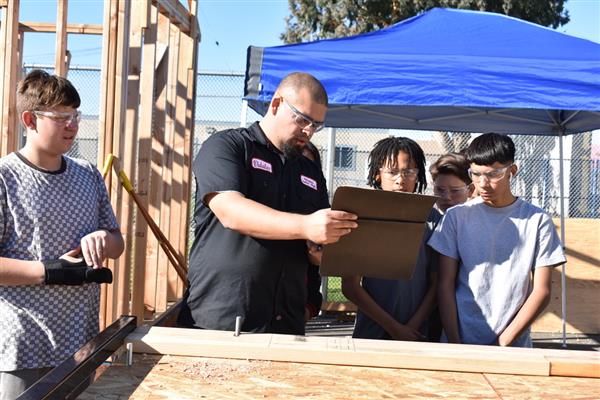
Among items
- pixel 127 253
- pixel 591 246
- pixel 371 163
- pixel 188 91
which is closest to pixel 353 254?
pixel 371 163

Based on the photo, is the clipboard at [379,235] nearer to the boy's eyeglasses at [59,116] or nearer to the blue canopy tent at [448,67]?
the boy's eyeglasses at [59,116]

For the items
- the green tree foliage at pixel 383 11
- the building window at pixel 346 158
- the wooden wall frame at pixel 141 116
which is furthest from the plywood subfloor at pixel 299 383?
the green tree foliage at pixel 383 11

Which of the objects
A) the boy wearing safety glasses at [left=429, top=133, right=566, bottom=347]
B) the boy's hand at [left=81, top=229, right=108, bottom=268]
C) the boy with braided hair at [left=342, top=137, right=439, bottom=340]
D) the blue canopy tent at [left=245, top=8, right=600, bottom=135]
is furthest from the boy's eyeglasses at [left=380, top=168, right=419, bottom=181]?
the blue canopy tent at [left=245, top=8, right=600, bottom=135]

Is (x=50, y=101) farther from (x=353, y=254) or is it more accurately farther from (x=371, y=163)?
(x=371, y=163)

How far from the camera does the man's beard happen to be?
2662 millimetres

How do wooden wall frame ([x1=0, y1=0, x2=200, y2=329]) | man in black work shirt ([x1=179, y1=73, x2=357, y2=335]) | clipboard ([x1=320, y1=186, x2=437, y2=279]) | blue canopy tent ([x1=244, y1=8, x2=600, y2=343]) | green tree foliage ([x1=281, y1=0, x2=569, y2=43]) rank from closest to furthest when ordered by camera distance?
clipboard ([x1=320, y1=186, x2=437, y2=279]) → man in black work shirt ([x1=179, y1=73, x2=357, y2=335]) → wooden wall frame ([x1=0, y1=0, x2=200, y2=329]) → blue canopy tent ([x1=244, y1=8, x2=600, y2=343]) → green tree foliage ([x1=281, y1=0, x2=569, y2=43])

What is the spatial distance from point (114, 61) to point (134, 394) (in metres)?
3.06

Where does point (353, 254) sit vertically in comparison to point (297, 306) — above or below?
above

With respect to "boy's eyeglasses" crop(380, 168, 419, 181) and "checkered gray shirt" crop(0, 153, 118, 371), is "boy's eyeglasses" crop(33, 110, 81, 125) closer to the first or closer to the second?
"checkered gray shirt" crop(0, 153, 118, 371)

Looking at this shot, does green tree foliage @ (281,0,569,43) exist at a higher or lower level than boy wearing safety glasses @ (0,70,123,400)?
higher

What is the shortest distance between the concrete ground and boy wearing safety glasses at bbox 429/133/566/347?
3.90 metres

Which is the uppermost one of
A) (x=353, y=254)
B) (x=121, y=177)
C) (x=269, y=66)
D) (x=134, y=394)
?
(x=269, y=66)

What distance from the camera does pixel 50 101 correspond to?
247 cm

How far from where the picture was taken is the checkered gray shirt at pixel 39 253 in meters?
2.40
